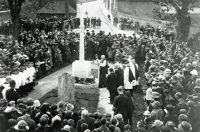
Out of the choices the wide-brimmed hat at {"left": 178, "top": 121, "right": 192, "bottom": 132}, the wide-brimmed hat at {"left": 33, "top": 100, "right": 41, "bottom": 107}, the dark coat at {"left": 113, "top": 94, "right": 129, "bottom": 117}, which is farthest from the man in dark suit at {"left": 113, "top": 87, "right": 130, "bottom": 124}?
the wide-brimmed hat at {"left": 178, "top": 121, "right": 192, "bottom": 132}

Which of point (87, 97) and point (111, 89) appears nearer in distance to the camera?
point (111, 89)

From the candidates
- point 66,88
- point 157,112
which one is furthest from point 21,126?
point 66,88

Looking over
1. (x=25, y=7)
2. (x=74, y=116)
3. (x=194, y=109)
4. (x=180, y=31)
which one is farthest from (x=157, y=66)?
(x=25, y=7)

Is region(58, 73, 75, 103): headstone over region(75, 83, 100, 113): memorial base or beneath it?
over

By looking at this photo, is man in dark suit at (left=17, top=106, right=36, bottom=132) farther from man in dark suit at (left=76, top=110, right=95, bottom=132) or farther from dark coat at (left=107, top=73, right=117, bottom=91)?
dark coat at (left=107, top=73, right=117, bottom=91)

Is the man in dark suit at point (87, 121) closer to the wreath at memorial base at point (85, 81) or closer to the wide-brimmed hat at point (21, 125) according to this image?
the wide-brimmed hat at point (21, 125)

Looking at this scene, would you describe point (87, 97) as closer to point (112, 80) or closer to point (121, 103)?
point (112, 80)

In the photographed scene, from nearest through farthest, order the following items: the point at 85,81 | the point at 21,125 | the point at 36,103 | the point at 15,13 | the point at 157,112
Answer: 1. the point at 21,125
2. the point at 157,112
3. the point at 36,103
4. the point at 85,81
5. the point at 15,13

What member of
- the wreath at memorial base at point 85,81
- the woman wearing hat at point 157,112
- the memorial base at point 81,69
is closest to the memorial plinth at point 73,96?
the wreath at memorial base at point 85,81

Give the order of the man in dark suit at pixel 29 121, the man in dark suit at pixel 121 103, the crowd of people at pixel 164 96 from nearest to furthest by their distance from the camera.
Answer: the man in dark suit at pixel 29 121 < the crowd of people at pixel 164 96 < the man in dark suit at pixel 121 103

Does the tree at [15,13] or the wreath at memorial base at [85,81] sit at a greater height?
the tree at [15,13]

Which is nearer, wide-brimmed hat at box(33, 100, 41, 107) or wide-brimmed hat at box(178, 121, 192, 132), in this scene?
wide-brimmed hat at box(178, 121, 192, 132)

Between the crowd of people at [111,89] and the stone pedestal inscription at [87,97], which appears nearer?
the crowd of people at [111,89]

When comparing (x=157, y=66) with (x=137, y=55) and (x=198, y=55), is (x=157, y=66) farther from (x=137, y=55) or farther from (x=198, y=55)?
(x=137, y=55)
